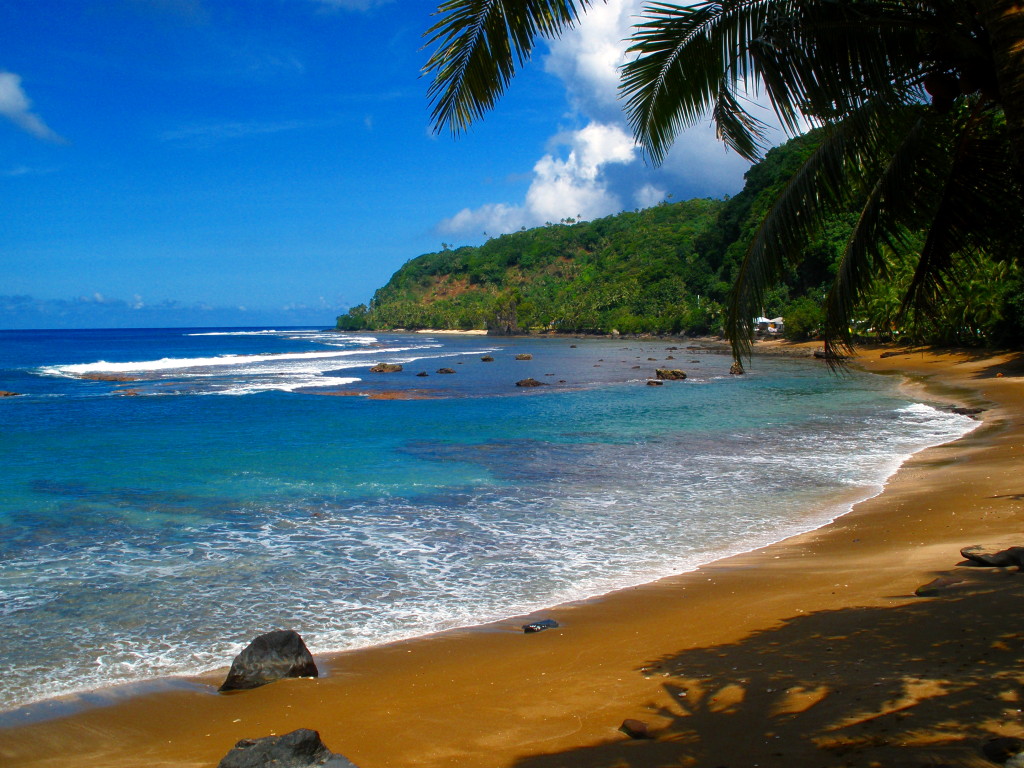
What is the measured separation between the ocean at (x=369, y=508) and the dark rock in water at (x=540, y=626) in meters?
0.57

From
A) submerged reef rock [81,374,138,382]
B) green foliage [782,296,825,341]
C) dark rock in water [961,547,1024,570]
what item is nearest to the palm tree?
dark rock in water [961,547,1024,570]

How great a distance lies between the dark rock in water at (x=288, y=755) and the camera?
3.69m

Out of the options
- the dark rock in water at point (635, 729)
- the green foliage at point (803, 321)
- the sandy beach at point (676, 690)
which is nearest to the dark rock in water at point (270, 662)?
the sandy beach at point (676, 690)

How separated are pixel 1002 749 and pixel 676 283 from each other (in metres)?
102

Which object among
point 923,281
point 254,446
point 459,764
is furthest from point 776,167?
point 459,764

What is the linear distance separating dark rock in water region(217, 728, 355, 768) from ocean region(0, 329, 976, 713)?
2710mm

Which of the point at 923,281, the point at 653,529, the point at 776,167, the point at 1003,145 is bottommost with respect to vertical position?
the point at 653,529

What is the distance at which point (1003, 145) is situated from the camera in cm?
618

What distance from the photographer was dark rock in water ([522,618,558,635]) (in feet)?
21.9

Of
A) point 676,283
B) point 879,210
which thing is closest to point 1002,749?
point 879,210

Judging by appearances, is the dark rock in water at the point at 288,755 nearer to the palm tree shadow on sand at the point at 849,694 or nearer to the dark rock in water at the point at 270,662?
the palm tree shadow on sand at the point at 849,694

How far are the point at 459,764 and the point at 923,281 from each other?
609 cm

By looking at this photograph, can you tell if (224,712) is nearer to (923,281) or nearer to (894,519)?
(923,281)

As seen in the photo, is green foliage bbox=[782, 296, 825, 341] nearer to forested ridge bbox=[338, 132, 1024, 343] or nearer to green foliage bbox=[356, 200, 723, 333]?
forested ridge bbox=[338, 132, 1024, 343]
